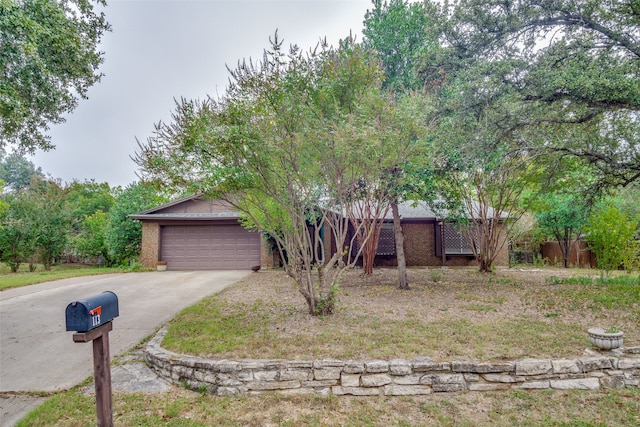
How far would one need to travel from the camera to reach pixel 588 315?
548cm

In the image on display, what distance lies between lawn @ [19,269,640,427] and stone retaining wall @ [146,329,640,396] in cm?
9

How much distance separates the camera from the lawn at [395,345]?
2.96 m

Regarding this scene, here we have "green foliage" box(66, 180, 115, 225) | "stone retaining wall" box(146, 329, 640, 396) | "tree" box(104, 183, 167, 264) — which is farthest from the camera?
"green foliage" box(66, 180, 115, 225)

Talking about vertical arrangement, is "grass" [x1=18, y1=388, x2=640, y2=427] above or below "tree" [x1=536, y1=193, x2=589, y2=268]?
below

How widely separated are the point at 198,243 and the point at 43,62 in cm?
919

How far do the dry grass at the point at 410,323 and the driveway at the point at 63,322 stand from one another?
30.3 inches

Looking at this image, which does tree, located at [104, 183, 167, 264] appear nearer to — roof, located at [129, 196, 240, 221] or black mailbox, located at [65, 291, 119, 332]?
roof, located at [129, 196, 240, 221]

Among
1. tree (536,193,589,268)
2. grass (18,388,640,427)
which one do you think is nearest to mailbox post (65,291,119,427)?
grass (18,388,640,427)

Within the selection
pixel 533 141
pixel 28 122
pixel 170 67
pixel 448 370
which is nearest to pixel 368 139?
pixel 448 370

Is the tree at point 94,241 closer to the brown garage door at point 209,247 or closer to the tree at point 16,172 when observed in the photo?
the brown garage door at point 209,247

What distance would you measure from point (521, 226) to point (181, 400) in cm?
1723

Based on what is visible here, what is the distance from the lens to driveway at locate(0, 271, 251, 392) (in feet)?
12.6

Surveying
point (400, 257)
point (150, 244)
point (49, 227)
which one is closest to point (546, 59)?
point (400, 257)

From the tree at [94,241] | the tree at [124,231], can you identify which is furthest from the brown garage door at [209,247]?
the tree at [94,241]
